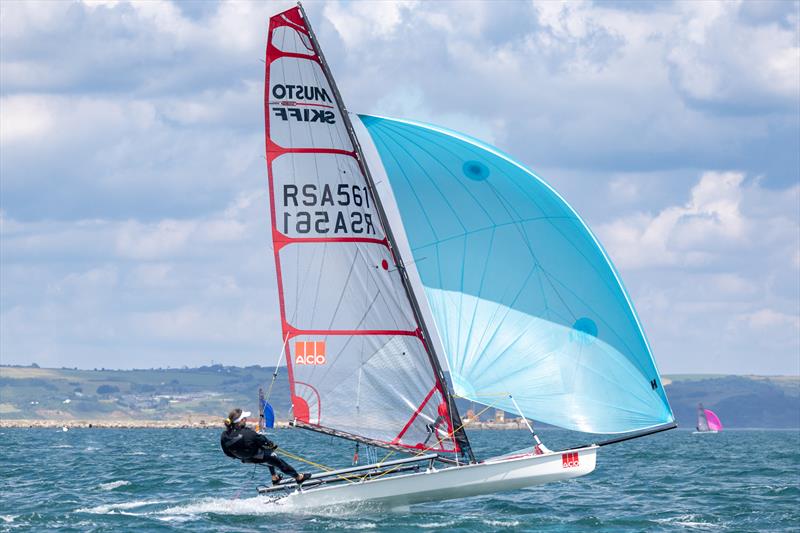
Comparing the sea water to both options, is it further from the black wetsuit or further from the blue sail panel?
the blue sail panel

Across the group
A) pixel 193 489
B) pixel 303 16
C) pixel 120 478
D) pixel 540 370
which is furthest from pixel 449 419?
pixel 120 478

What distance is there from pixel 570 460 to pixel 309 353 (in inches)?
210

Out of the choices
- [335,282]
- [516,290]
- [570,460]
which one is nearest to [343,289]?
[335,282]

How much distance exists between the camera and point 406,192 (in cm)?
2464

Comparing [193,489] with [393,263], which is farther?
[193,489]

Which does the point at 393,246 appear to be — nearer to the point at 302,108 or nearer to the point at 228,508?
the point at 302,108

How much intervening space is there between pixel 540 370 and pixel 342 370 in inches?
150

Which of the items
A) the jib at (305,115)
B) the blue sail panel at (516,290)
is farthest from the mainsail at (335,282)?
the blue sail panel at (516,290)

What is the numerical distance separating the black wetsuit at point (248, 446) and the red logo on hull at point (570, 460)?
16.8 feet

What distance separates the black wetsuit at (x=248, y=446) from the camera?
23.9 meters

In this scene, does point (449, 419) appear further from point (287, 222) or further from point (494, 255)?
point (287, 222)

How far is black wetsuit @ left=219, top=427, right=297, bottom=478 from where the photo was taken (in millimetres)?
23938

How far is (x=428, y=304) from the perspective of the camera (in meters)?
24.5

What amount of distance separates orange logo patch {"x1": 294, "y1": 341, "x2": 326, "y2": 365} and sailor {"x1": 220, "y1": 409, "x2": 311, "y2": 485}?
4.94 feet
